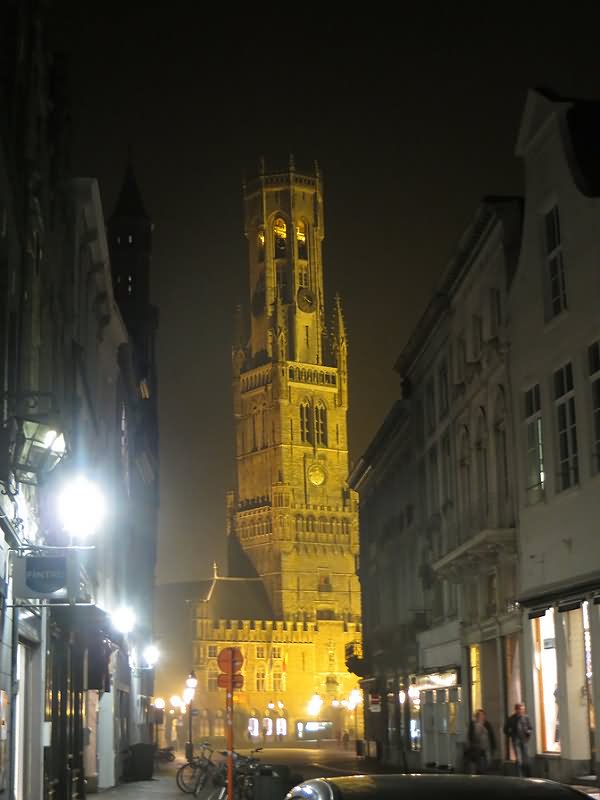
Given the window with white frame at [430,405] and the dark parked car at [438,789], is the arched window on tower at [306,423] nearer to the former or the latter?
the window with white frame at [430,405]

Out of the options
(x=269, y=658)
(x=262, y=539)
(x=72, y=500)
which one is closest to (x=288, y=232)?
(x=262, y=539)

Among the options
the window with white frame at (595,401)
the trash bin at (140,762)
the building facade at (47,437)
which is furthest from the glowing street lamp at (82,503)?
the trash bin at (140,762)

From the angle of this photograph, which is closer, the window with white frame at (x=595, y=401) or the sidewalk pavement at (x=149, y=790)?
the window with white frame at (x=595, y=401)

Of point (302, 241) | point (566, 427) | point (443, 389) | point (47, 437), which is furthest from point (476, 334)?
point (302, 241)

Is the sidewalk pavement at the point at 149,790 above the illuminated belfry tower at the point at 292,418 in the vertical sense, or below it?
below

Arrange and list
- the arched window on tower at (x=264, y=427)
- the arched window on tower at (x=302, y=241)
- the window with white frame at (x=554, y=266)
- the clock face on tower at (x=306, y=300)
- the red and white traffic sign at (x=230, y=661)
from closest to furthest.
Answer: the red and white traffic sign at (x=230, y=661), the window with white frame at (x=554, y=266), the arched window on tower at (x=264, y=427), the clock face on tower at (x=306, y=300), the arched window on tower at (x=302, y=241)

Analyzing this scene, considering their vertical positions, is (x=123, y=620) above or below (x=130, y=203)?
below

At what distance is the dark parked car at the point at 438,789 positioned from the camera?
6598mm

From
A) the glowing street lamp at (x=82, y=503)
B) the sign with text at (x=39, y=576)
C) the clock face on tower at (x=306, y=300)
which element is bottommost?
the sign with text at (x=39, y=576)

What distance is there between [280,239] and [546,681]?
128672mm

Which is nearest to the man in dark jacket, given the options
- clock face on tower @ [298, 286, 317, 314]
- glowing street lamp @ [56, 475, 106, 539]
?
glowing street lamp @ [56, 475, 106, 539]

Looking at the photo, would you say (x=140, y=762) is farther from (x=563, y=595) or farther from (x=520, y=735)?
(x=563, y=595)

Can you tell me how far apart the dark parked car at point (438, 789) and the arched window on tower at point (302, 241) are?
14715 centimetres

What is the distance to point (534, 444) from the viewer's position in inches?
1109
